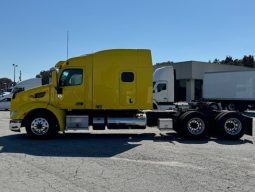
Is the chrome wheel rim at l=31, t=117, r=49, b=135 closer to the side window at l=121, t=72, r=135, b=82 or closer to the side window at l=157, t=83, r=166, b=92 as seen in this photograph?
the side window at l=121, t=72, r=135, b=82

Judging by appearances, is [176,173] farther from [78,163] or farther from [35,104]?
[35,104]

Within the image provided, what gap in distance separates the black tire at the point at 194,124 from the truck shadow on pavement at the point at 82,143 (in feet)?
1.13

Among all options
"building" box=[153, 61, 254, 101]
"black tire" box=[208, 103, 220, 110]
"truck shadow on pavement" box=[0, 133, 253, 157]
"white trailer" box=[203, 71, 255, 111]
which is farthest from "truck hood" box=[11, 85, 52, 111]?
"building" box=[153, 61, 254, 101]

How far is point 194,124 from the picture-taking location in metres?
14.3

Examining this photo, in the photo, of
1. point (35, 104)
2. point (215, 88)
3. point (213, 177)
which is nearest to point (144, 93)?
point (35, 104)

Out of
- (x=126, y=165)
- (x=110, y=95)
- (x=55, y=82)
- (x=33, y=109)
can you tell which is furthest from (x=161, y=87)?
(x=126, y=165)

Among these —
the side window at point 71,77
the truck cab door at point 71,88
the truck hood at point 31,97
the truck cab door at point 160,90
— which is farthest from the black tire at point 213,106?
the truck cab door at point 160,90

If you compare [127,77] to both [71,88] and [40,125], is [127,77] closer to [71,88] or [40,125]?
[71,88]

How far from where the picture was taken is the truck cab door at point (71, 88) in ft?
47.1

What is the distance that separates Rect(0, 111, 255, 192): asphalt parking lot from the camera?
23.1 ft

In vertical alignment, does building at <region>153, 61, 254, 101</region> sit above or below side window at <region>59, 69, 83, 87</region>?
above

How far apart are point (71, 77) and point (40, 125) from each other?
2139 mm

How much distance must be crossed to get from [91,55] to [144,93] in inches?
97.0

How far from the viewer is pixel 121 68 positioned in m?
14.4
